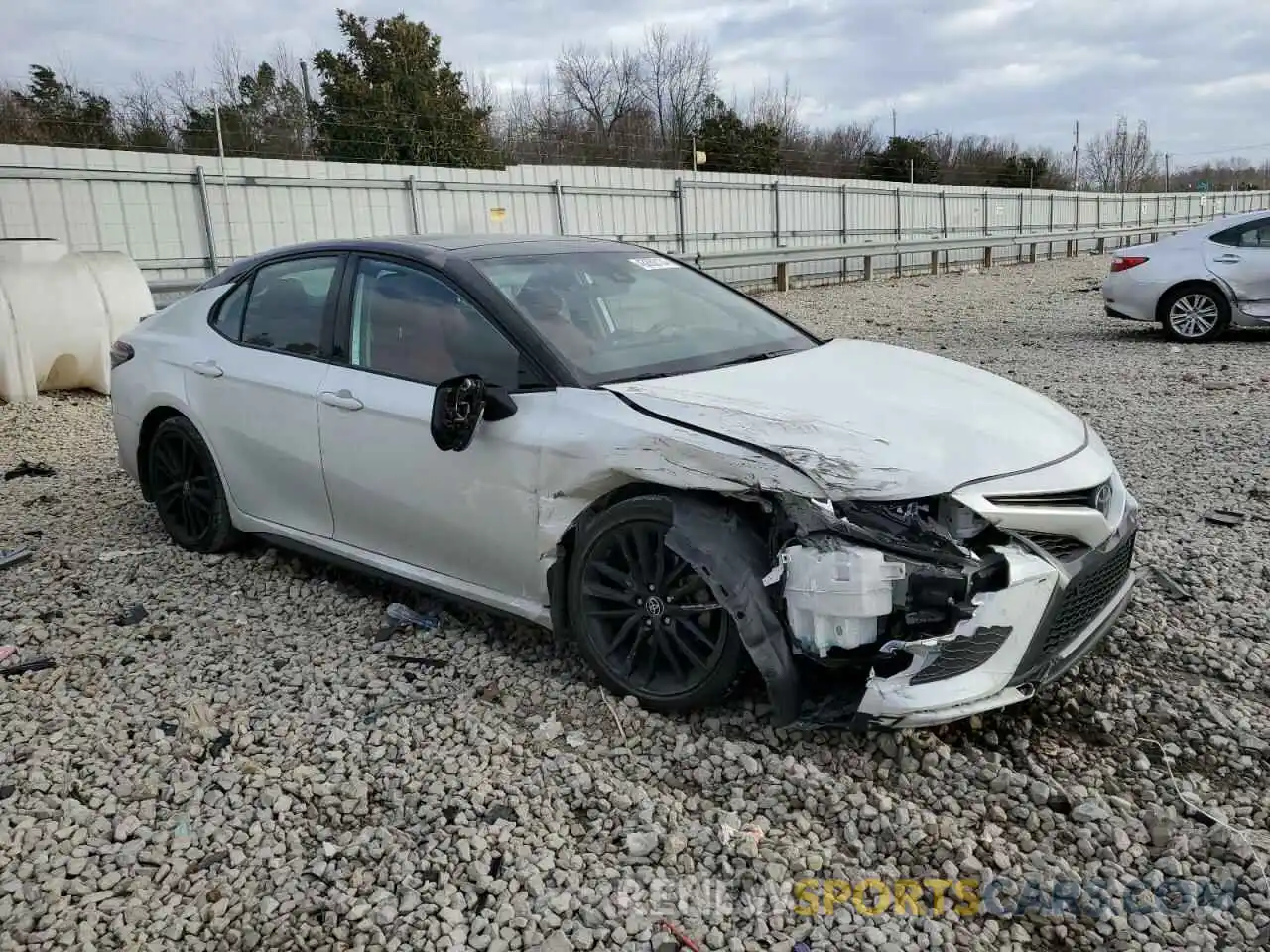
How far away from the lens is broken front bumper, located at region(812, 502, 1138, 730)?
278 centimetres

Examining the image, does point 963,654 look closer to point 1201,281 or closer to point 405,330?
point 405,330

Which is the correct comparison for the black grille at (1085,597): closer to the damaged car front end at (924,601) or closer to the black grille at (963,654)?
the damaged car front end at (924,601)

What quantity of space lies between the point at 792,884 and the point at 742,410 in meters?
1.38

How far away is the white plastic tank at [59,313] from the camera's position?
895 cm

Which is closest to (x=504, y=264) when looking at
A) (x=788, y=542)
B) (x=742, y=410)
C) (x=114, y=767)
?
(x=742, y=410)

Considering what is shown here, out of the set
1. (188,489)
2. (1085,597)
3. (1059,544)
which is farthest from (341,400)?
(1085,597)

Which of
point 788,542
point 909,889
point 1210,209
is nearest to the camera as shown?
point 909,889

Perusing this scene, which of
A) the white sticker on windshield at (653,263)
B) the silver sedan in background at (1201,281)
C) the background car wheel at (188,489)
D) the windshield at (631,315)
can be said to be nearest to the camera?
the windshield at (631,315)

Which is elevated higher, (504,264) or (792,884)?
(504,264)

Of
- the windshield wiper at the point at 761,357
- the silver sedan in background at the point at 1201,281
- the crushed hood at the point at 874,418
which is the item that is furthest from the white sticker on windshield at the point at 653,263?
the silver sedan in background at the point at 1201,281

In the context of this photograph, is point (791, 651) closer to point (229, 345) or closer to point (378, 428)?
point (378, 428)

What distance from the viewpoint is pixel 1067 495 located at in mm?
3016

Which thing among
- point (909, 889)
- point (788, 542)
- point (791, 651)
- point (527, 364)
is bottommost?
point (909, 889)

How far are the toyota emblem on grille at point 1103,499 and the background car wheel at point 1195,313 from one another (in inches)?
381
